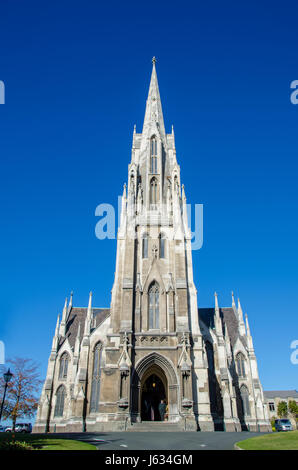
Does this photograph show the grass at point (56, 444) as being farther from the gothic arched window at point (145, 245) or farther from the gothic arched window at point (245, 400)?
the gothic arched window at point (245, 400)

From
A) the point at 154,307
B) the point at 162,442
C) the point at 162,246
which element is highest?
the point at 162,246

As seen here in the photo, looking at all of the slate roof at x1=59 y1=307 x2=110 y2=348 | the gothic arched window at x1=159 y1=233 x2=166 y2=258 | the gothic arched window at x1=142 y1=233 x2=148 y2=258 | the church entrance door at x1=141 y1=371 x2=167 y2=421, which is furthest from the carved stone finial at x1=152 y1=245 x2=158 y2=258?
the slate roof at x1=59 y1=307 x2=110 y2=348

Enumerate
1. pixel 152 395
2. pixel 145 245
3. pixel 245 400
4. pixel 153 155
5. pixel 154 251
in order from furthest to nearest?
pixel 153 155
pixel 245 400
pixel 145 245
pixel 154 251
pixel 152 395

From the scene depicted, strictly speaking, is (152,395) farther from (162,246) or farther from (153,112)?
(153,112)

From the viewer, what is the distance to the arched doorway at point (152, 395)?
31.5 metres

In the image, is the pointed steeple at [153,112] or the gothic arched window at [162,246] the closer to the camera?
the gothic arched window at [162,246]

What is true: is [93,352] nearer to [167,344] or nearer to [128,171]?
[167,344]

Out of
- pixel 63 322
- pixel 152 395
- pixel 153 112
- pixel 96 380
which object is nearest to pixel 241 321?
pixel 152 395

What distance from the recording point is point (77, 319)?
4231 cm

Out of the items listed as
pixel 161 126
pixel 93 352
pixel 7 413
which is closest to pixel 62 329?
pixel 93 352

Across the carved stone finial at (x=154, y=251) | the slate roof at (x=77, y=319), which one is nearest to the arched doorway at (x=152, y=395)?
the slate roof at (x=77, y=319)

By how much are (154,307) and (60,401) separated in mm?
13804

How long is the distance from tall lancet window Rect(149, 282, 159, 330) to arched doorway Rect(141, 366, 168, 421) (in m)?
4.33

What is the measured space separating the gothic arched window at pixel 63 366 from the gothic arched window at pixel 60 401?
105 cm
